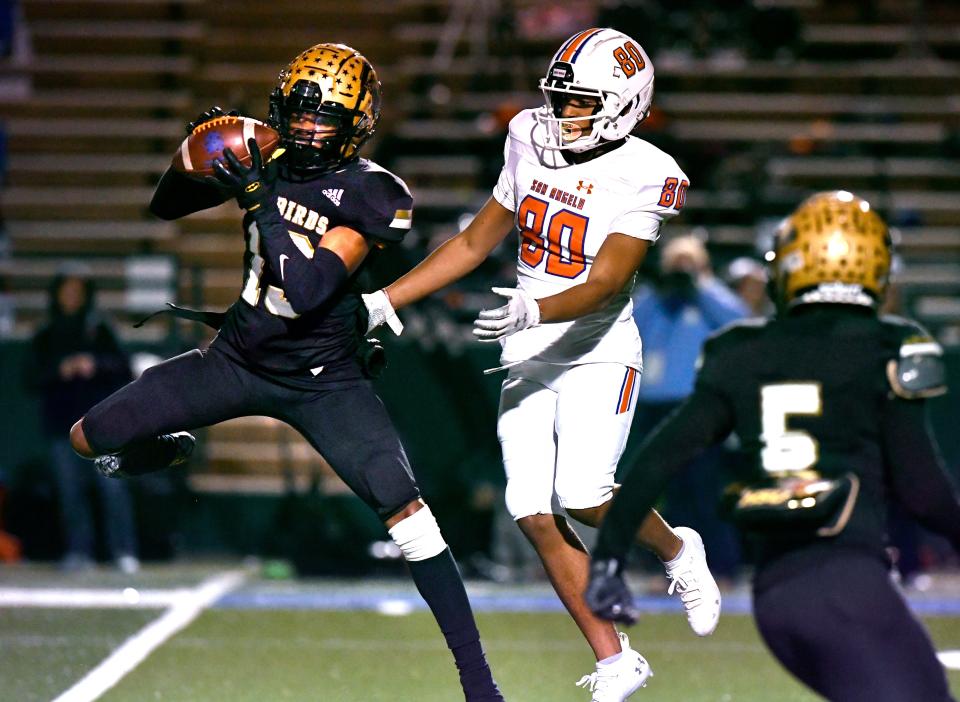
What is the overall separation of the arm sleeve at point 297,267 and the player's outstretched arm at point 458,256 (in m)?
0.33

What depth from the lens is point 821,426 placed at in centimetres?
304

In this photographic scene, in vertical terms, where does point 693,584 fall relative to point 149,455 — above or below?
below

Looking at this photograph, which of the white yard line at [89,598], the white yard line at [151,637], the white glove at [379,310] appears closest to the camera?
the white glove at [379,310]

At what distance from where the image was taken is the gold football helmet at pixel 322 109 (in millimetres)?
4379

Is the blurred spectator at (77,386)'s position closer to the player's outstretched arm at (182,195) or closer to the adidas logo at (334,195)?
the player's outstretched arm at (182,195)

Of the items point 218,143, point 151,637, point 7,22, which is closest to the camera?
point 218,143

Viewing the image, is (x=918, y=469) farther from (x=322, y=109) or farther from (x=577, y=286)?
(x=322, y=109)

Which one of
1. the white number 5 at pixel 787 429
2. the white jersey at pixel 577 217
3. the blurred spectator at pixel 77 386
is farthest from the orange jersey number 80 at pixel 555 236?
the blurred spectator at pixel 77 386

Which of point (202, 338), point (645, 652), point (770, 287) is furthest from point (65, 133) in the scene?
point (770, 287)

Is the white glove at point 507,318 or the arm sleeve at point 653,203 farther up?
the arm sleeve at point 653,203

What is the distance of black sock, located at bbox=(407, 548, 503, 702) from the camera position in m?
4.30

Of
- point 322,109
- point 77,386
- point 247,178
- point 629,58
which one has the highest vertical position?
point 629,58

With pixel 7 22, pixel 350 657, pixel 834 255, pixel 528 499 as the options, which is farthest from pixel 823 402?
pixel 7 22

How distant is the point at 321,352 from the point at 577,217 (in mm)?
850
